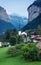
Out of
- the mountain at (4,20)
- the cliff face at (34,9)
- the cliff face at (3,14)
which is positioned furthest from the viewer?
the cliff face at (3,14)

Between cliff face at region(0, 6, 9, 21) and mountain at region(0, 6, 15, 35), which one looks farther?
cliff face at region(0, 6, 9, 21)

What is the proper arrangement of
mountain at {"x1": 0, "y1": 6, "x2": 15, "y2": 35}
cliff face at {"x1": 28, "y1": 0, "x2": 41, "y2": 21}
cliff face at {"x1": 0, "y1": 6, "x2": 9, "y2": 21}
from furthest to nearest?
cliff face at {"x1": 0, "y1": 6, "x2": 9, "y2": 21} < cliff face at {"x1": 28, "y1": 0, "x2": 41, "y2": 21} < mountain at {"x1": 0, "y1": 6, "x2": 15, "y2": 35}

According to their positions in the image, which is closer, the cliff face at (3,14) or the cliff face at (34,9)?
the cliff face at (34,9)

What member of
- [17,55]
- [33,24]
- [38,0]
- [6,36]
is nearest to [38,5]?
[38,0]

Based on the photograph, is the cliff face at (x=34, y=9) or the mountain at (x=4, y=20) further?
the cliff face at (x=34, y=9)

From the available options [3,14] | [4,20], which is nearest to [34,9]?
[3,14]

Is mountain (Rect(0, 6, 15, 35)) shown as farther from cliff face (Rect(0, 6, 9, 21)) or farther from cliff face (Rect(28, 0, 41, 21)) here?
cliff face (Rect(28, 0, 41, 21))

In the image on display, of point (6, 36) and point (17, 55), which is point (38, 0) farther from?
point (17, 55)

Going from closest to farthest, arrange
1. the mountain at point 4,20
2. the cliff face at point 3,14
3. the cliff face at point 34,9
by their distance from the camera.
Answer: the mountain at point 4,20
the cliff face at point 34,9
the cliff face at point 3,14

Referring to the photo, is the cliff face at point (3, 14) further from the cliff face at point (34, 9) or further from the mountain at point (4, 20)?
the cliff face at point (34, 9)

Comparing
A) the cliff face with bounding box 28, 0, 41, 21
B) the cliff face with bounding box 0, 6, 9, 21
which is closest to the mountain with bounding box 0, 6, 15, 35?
the cliff face with bounding box 0, 6, 9, 21

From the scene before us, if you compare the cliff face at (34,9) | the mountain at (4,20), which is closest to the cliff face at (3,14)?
the mountain at (4,20)
